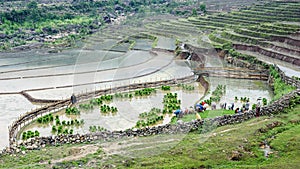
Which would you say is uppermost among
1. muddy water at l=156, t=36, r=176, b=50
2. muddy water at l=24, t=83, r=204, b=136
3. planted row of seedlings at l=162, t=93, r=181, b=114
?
muddy water at l=156, t=36, r=176, b=50

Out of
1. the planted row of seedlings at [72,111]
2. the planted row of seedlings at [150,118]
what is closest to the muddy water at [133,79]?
the planted row of seedlings at [72,111]

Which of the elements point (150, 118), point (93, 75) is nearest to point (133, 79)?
point (93, 75)

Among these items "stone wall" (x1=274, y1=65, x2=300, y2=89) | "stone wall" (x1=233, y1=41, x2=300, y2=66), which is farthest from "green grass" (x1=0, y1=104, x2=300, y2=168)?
"stone wall" (x1=233, y1=41, x2=300, y2=66)

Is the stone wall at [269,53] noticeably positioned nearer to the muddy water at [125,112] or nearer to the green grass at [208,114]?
the muddy water at [125,112]

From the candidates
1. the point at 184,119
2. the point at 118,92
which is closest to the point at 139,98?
the point at 118,92

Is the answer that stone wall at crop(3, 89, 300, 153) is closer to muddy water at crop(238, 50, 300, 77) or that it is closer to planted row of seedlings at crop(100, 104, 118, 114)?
planted row of seedlings at crop(100, 104, 118, 114)

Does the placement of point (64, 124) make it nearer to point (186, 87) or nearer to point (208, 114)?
point (208, 114)
